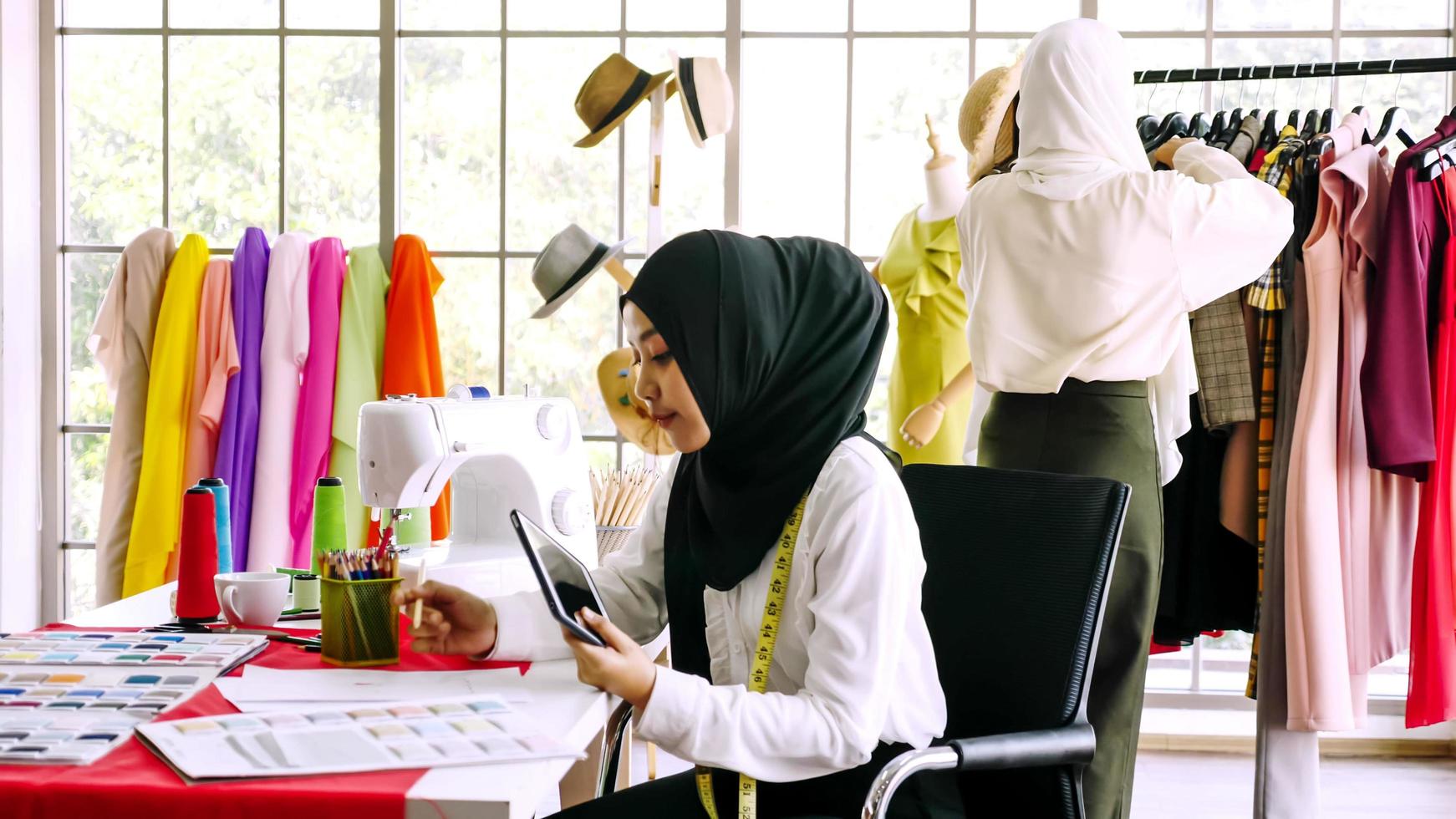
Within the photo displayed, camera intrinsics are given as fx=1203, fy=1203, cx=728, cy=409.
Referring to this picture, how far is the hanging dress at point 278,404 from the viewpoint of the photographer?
3.19 meters

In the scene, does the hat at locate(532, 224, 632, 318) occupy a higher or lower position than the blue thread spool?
higher

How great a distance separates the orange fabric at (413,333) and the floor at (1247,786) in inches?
44.5

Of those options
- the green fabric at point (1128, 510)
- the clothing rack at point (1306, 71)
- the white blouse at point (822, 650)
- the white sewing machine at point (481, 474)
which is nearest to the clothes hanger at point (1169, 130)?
the clothing rack at point (1306, 71)

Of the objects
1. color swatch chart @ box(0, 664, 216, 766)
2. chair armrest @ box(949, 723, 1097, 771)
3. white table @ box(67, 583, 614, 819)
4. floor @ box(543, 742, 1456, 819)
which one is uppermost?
color swatch chart @ box(0, 664, 216, 766)

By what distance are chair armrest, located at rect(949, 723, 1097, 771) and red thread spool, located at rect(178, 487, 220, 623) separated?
0.97 meters

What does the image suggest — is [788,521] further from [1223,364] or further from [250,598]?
[1223,364]

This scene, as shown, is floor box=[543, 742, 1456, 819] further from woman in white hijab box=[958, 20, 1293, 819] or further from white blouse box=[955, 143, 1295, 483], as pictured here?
white blouse box=[955, 143, 1295, 483]

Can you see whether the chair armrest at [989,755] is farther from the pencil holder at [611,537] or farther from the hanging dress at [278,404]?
the hanging dress at [278,404]

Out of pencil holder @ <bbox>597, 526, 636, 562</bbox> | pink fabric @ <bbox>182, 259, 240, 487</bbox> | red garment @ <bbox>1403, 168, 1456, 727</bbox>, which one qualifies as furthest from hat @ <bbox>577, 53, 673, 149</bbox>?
red garment @ <bbox>1403, 168, 1456, 727</bbox>

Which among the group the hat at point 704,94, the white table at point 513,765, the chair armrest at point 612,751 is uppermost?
the hat at point 704,94

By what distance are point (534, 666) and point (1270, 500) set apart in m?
1.84

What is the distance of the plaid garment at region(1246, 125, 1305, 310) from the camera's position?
2607 mm

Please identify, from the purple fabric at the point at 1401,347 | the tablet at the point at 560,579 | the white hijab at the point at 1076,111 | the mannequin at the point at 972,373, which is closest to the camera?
the tablet at the point at 560,579

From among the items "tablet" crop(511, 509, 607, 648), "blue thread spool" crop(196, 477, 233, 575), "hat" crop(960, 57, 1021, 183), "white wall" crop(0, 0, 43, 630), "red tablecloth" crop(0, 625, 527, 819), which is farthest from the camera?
"white wall" crop(0, 0, 43, 630)
